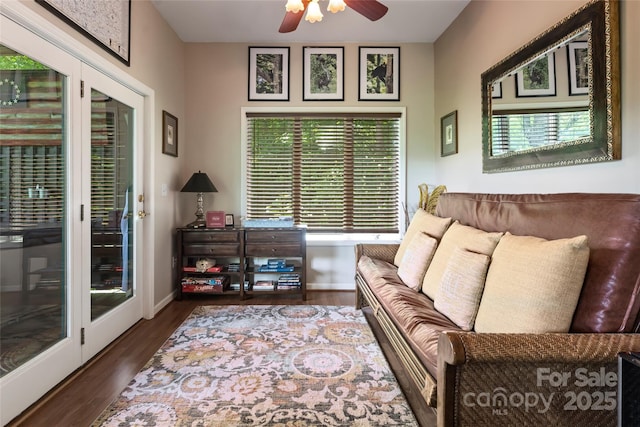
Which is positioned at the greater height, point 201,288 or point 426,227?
point 426,227

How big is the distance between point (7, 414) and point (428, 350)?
2.02 metres

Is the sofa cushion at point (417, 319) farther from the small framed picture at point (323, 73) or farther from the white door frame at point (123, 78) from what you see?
the small framed picture at point (323, 73)

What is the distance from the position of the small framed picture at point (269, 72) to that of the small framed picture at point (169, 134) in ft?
3.08

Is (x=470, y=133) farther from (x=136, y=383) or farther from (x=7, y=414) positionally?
(x=7, y=414)

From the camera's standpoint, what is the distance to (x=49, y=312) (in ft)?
6.13

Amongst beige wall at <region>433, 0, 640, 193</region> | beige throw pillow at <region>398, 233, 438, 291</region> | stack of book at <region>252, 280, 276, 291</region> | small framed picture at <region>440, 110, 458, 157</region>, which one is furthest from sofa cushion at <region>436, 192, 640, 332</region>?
stack of book at <region>252, 280, 276, 291</region>

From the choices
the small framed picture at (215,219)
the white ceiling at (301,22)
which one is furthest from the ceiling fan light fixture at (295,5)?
the small framed picture at (215,219)

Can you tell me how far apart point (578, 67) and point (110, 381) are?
3.20 metres

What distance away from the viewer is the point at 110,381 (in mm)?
1933

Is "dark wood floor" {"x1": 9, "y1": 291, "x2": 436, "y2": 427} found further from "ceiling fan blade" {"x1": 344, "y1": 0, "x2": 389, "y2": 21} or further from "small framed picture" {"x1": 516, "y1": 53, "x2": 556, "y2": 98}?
"ceiling fan blade" {"x1": 344, "y1": 0, "x2": 389, "y2": 21}

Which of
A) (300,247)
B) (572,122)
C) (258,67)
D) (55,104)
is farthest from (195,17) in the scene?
(572,122)

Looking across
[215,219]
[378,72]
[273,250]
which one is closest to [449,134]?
[378,72]

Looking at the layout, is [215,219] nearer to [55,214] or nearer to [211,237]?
[211,237]

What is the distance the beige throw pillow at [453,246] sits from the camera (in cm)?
174
